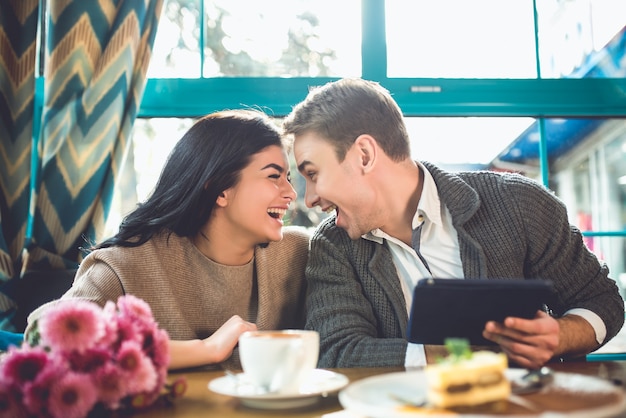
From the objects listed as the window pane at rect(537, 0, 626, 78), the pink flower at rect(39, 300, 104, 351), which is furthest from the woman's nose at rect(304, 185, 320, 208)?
the window pane at rect(537, 0, 626, 78)

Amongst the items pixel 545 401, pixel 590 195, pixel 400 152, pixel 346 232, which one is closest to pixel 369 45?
pixel 400 152

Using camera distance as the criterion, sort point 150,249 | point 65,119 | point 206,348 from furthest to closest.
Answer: point 65,119 < point 150,249 < point 206,348

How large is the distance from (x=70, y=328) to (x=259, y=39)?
5.33 ft

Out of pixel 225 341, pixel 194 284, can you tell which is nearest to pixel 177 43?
pixel 194 284

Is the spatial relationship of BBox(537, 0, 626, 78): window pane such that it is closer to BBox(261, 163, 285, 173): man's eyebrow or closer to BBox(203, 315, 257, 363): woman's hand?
BBox(261, 163, 285, 173): man's eyebrow

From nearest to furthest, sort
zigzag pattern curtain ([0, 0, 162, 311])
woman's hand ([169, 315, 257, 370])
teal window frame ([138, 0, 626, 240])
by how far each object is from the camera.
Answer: woman's hand ([169, 315, 257, 370]) → zigzag pattern curtain ([0, 0, 162, 311]) → teal window frame ([138, 0, 626, 240])

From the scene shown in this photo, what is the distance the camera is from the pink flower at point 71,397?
2.17 ft

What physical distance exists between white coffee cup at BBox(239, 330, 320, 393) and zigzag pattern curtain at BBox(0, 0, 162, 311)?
46.1 inches

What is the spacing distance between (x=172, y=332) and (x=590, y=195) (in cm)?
154

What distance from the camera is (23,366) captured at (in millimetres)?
690

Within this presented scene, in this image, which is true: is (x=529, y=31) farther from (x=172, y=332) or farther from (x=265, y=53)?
(x=172, y=332)

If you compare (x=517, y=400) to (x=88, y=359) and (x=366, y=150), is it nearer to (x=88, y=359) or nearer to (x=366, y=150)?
(x=88, y=359)

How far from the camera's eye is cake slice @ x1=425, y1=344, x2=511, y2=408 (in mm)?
649

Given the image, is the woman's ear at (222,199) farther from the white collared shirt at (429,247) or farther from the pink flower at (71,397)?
the pink flower at (71,397)
